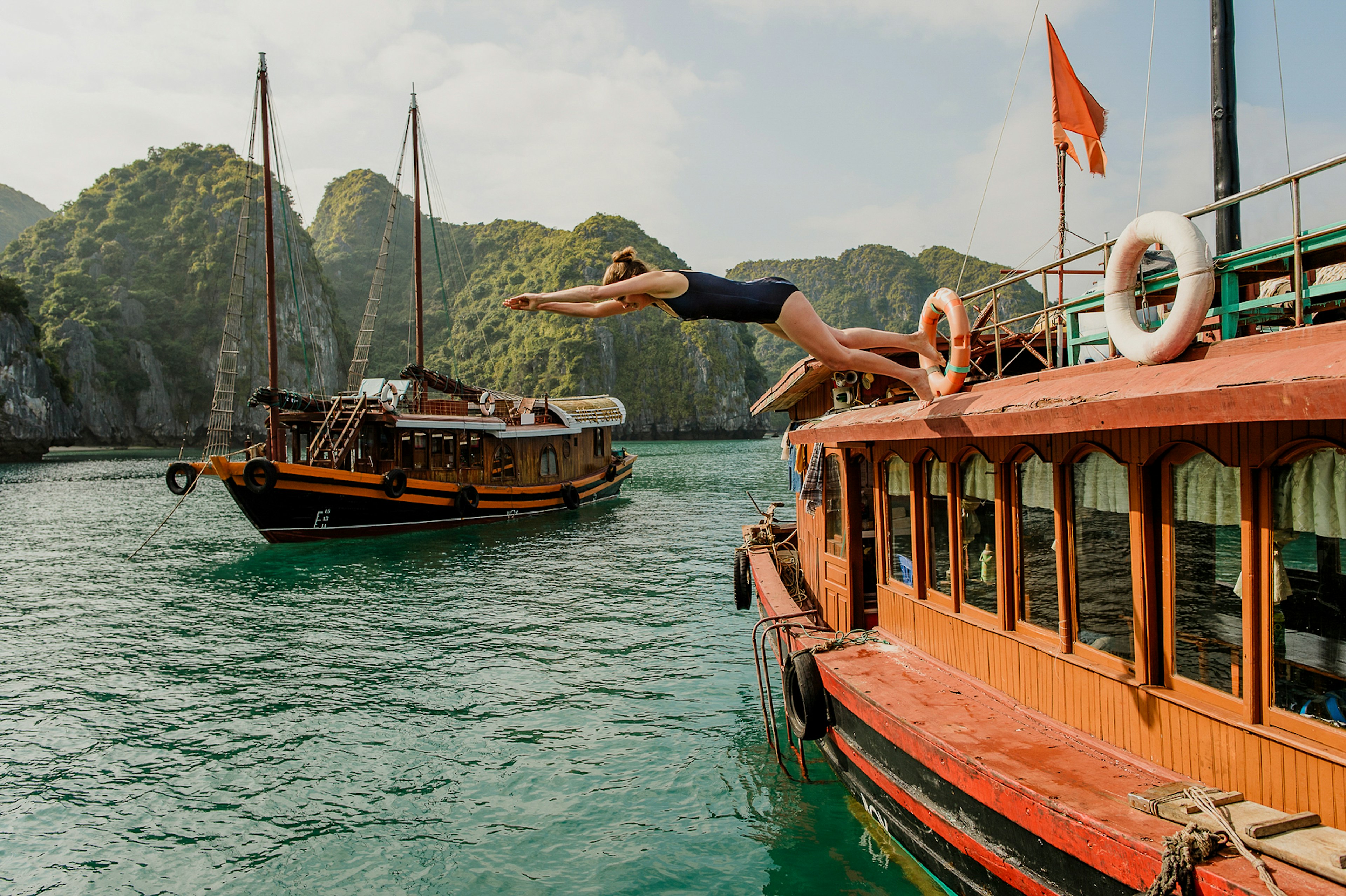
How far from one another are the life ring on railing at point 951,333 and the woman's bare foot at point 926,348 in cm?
2

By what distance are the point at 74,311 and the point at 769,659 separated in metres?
114

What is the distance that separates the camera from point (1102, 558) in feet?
15.8

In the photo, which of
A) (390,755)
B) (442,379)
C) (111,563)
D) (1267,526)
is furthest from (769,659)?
(442,379)

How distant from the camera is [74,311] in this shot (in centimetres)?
9575

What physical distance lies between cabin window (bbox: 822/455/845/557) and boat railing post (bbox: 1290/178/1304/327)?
4617 millimetres

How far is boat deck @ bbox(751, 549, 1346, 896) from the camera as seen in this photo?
11.5 ft

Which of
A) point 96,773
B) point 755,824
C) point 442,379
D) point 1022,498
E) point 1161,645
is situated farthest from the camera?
point 442,379

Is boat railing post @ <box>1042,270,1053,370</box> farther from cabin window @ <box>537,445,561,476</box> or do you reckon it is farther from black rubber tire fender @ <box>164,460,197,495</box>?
cabin window @ <box>537,445,561,476</box>

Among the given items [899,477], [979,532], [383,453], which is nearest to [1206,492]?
[979,532]

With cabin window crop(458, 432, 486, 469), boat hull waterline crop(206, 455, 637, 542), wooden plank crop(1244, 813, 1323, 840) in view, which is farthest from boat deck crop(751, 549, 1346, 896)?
cabin window crop(458, 432, 486, 469)

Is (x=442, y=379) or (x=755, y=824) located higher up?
(x=442, y=379)

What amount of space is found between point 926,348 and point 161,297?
4997 inches

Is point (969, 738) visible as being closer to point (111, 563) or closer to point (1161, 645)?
point (1161, 645)

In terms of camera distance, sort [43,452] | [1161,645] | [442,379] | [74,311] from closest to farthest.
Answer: [1161,645] < [442,379] < [43,452] < [74,311]
